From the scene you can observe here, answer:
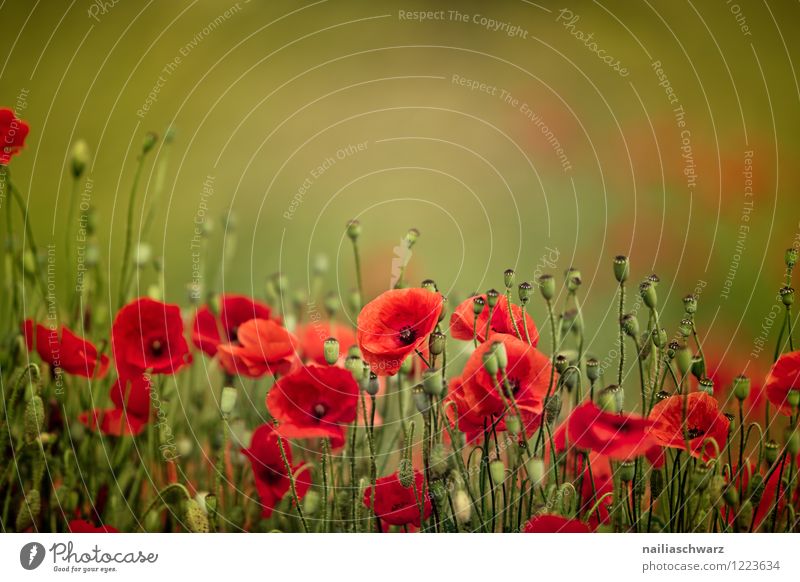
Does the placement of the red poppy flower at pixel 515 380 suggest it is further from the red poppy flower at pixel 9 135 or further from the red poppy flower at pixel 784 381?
the red poppy flower at pixel 9 135

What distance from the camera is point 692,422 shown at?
0.54m

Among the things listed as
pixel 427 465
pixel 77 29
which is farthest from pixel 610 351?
pixel 77 29

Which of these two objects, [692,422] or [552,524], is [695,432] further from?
[552,524]

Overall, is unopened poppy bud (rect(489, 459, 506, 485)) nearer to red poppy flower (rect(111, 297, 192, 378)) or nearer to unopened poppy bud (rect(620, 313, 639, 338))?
unopened poppy bud (rect(620, 313, 639, 338))

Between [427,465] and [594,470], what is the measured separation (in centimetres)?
12

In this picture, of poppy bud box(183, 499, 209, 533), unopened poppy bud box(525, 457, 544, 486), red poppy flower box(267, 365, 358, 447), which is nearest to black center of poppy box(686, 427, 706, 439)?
unopened poppy bud box(525, 457, 544, 486)

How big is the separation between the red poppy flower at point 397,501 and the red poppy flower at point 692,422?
161 mm

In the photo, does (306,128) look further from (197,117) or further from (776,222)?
(776,222)

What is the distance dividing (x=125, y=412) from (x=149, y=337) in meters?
0.06

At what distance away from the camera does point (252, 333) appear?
0.58 meters

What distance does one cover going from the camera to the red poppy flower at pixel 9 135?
61cm

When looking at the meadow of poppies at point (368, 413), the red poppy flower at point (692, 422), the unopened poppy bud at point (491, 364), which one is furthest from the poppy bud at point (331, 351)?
the red poppy flower at point (692, 422)

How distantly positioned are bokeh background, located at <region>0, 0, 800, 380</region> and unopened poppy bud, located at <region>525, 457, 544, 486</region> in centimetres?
21
